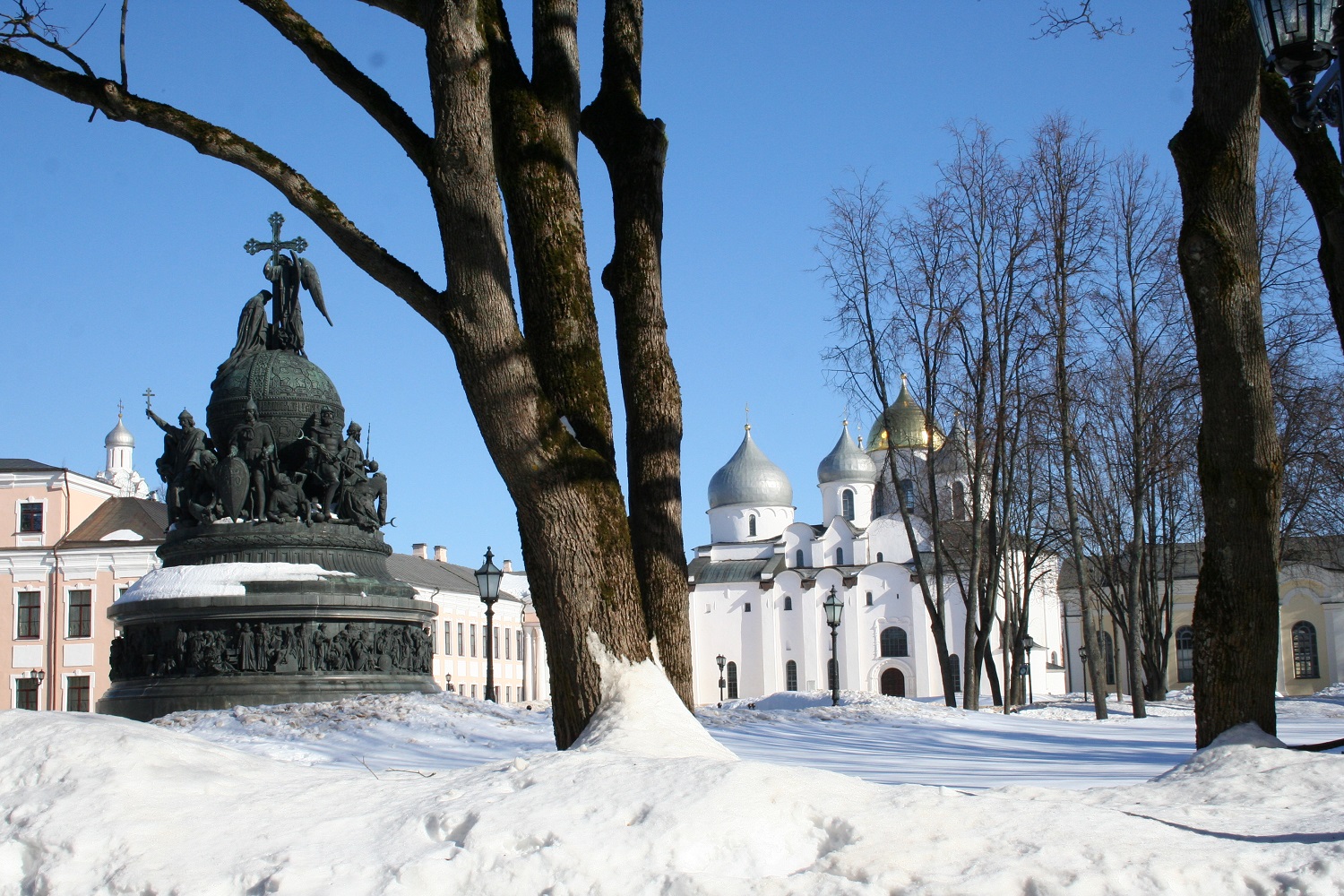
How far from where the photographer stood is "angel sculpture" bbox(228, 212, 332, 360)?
1661 centimetres

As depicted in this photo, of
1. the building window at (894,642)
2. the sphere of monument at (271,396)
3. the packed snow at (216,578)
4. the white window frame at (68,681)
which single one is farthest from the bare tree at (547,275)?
the building window at (894,642)

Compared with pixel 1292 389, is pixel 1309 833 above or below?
below

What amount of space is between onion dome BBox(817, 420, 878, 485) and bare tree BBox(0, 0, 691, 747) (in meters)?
65.9

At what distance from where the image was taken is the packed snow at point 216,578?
14.1m

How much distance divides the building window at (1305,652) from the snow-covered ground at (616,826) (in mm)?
57125

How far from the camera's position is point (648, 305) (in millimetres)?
6867

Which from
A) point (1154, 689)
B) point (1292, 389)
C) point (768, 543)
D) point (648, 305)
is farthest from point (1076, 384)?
point (768, 543)

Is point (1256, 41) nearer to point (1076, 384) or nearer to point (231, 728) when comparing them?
point (231, 728)

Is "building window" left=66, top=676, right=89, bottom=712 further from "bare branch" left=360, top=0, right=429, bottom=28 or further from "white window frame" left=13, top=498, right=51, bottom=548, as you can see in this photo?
"bare branch" left=360, top=0, right=429, bottom=28

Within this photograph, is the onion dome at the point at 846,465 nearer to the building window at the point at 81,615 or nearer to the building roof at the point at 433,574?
the building roof at the point at 433,574

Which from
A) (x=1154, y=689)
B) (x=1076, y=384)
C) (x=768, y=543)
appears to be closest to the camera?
(x=1076, y=384)

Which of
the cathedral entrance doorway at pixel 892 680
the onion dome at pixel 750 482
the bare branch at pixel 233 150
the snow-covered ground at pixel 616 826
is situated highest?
the onion dome at pixel 750 482

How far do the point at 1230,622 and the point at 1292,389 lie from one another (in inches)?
583

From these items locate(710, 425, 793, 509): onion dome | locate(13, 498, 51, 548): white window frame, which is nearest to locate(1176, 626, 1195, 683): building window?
locate(710, 425, 793, 509): onion dome
